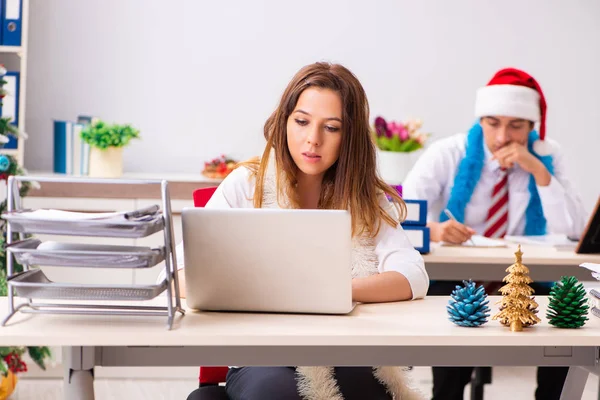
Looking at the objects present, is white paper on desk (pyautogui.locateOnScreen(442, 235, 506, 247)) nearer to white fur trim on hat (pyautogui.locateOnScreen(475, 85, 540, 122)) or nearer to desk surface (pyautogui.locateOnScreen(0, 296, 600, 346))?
white fur trim on hat (pyautogui.locateOnScreen(475, 85, 540, 122))

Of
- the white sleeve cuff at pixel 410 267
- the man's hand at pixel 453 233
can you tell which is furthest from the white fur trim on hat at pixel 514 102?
the white sleeve cuff at pixel 410 267

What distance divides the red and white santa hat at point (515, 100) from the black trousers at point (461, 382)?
84cm

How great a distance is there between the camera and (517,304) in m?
1.55

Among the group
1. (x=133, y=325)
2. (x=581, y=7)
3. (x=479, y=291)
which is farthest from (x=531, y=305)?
(x=581, y=7)

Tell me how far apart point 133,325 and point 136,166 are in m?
2.88

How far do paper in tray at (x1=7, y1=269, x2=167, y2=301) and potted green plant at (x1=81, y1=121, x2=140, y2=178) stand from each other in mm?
2393

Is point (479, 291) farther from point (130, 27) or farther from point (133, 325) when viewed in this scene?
point (130, 27)

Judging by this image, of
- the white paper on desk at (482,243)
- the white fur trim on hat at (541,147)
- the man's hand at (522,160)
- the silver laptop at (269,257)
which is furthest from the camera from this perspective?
the white fur trim on hat at (541,147)

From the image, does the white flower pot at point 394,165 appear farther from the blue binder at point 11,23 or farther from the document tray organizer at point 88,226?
the document tray organizer at point 88,226

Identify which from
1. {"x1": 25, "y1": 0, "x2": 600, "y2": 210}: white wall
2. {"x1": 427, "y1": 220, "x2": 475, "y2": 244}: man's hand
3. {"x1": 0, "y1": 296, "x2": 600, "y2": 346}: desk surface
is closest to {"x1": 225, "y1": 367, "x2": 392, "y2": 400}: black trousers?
{"x1": 0, "y1": 296, "x2": 600, "y2": 346}: desk surface

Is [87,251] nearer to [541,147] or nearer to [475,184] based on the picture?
[475,184]

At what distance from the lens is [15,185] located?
1526 millimetres

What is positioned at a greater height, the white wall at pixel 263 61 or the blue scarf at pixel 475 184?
the white wall at pixel 263 61

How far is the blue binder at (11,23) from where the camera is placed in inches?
148
